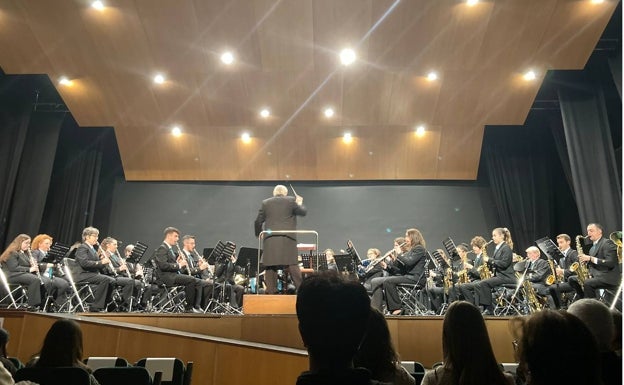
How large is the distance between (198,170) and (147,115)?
1.70 metres

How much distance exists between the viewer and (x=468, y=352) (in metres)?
1.77

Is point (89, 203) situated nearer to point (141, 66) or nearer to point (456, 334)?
point (141, 66)

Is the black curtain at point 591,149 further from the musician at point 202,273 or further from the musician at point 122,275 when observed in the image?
the musician at point 122,275

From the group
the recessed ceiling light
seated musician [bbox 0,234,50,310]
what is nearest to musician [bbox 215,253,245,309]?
seated musician [bbox 0,234,50,310]

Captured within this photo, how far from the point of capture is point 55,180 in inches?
408

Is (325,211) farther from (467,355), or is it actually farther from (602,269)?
(467,355)

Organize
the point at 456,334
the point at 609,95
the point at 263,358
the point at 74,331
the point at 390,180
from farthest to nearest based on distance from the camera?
the point at 390,180, the point at 609,95, the point at 263,358, the point at 74,331, the point at 456,334

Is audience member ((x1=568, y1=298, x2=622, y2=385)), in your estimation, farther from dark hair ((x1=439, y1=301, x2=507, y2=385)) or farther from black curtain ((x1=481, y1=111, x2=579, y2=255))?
black curtain ((x1=481, y1=111, x2=579, y2=255))

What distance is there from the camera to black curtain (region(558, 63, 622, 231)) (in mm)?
7602

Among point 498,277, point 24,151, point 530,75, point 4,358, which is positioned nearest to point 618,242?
point 498,277

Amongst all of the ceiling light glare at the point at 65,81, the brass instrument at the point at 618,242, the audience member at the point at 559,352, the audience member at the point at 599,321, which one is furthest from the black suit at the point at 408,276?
the ceiling light glare at the point at 65,81

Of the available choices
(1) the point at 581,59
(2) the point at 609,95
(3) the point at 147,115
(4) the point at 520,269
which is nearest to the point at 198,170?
(3) the point at 147,115

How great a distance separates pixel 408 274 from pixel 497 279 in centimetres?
120

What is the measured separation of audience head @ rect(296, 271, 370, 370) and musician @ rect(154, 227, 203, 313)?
5776 millimetres
